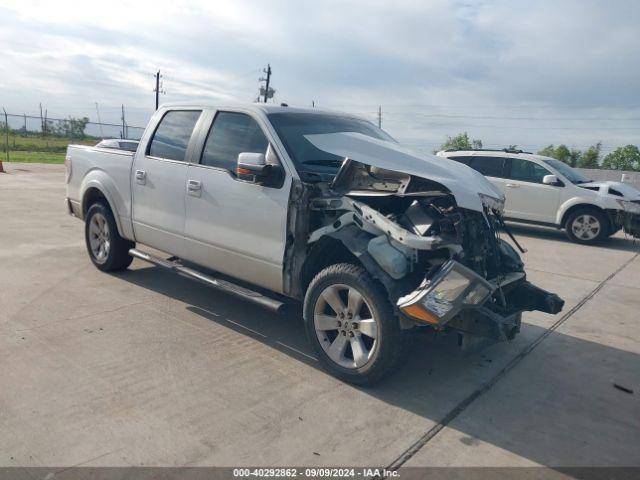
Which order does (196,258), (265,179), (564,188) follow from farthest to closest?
(564,188) → (196,258) → (265,179)

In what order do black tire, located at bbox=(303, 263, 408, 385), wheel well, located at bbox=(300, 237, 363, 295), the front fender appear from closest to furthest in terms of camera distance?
1. black tire, located at bbox=(303, 263, 408, 385)
2. wheel well, located at bbox=(300, 237, 363, 295)
3. the front fender

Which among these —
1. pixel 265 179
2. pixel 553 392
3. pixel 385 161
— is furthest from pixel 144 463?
pixel 553 392

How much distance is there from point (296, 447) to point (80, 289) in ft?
12.2

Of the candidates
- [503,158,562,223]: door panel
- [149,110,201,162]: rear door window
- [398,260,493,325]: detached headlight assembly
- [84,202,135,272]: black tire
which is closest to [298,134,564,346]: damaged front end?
[398,260,493,325]: detached headlight assembly

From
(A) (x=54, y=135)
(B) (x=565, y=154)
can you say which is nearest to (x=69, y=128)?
(A) (x=54, y=135)

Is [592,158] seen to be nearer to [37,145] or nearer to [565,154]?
[565,154]

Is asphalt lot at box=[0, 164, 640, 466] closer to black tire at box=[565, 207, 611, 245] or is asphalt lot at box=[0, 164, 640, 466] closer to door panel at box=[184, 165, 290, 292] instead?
door panel at box=[184, 165, 290, 292]

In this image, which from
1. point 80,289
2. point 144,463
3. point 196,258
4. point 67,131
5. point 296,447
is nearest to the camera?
point 144,463

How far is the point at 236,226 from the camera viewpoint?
4652 mm

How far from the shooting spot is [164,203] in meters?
5.36

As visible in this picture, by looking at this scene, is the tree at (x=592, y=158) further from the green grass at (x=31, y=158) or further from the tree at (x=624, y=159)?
the green grass at (x=31, y=158)

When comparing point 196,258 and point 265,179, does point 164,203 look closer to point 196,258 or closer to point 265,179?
point 196,258

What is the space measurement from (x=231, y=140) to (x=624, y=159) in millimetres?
35605

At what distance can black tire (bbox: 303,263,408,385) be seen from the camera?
3.67m
